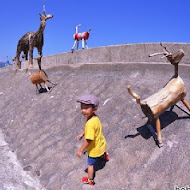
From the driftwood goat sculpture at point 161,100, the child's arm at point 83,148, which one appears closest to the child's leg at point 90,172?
the child's arm at point 83,148

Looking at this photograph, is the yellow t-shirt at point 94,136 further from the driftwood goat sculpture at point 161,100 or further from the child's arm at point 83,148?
the driftwood goat sculpture at point 161,100

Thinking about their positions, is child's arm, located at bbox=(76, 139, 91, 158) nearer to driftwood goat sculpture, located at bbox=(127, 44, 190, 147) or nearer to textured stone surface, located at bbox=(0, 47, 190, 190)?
textured stone surface, located at bbox=(0, 47, 190, 190)

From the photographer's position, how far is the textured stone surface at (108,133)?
4121 mm

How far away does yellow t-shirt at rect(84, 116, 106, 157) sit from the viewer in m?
3.92

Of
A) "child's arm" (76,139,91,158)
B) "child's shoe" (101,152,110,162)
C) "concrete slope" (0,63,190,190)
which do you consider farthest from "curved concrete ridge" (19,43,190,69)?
"child's arm" (76,139,91,158)

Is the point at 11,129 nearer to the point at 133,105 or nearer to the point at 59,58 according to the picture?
the point at 133,105

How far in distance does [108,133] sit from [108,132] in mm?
42

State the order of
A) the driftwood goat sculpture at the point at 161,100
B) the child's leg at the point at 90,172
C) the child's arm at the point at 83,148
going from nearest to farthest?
the child's arm at the point at 83,148 < the child's leg at the point at 90,172 < the driftwood goat sculpture at the point at 161,100

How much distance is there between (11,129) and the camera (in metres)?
7.91

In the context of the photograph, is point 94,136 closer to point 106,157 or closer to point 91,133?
point 91,133

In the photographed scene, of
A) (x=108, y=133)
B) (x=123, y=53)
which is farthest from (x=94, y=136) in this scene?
(x=123, y=53)

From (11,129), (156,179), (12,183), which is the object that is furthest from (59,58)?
(156,179)

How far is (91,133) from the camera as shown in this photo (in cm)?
389

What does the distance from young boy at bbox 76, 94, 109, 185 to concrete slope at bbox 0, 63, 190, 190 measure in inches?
15.4
